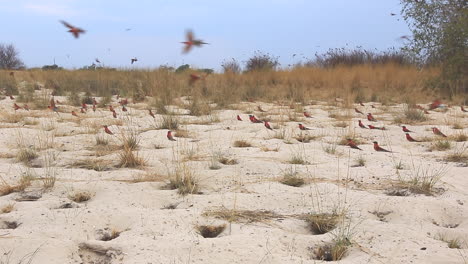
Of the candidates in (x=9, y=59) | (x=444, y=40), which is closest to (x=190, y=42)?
(x=444, y=40)

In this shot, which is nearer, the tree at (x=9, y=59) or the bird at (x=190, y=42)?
the bird at (x=190, y=42)

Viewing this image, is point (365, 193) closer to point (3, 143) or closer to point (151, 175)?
point (151, 175)

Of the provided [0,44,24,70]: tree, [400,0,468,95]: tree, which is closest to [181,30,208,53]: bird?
[400,0,468,95]: tree

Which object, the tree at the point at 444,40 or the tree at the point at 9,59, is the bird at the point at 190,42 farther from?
the tree at the point at 9,59

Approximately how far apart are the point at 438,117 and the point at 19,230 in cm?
565

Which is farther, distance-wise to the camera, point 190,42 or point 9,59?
point 9,59

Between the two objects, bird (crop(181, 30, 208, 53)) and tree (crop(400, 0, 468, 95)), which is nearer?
bird (crop(181, 30, 208, 53))

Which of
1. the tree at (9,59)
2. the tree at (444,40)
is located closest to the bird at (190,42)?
the tree at (444,40)

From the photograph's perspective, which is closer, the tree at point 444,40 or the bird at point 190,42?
the bird at point 190,42

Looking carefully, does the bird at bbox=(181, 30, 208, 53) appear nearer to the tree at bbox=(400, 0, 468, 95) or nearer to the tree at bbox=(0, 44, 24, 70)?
the tree at bbox=(400, 0, 468, 95)

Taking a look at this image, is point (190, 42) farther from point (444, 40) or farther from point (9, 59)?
point (9, 59)

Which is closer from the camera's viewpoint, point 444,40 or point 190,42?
point 190,42

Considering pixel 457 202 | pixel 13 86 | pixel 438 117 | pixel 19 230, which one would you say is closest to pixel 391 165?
pixel 457 202

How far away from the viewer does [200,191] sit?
9.39 ft
